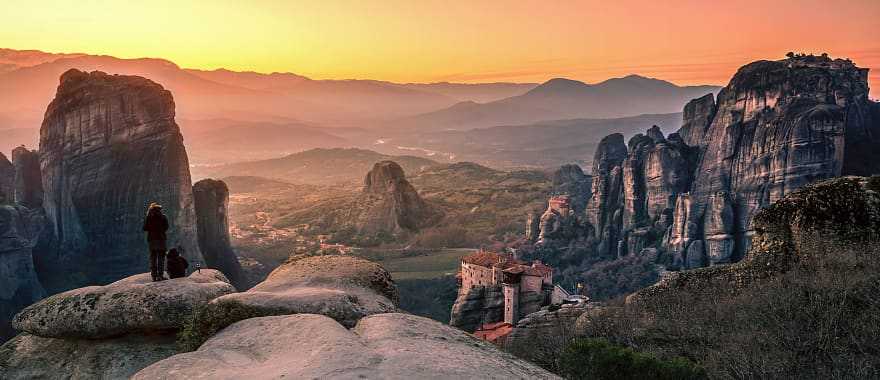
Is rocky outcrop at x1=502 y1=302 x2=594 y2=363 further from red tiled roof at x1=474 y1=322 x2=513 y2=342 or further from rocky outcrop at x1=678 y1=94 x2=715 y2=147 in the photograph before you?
rocky outcrop at x1=678 y1=94 x2=715 y2=147

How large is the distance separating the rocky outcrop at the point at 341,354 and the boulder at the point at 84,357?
3718 mm

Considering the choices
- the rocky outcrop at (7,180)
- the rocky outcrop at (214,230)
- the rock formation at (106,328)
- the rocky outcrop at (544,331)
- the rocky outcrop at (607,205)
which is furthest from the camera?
the rocky outcrop at (607,205)

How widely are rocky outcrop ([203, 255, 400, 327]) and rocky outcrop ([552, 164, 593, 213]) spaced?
112532 millimetres

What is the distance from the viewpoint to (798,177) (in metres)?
75.7

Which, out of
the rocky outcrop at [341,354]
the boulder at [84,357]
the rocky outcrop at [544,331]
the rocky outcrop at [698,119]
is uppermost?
the rocky outcrop at [698,119]

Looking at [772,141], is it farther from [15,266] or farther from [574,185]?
[15,266]

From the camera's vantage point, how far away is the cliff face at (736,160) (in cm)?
7656

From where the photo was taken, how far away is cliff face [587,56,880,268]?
251 feet

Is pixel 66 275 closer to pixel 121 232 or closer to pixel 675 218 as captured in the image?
pixel 121 232

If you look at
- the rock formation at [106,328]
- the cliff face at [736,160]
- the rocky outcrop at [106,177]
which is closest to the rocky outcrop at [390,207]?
the cliff face at [736,160]

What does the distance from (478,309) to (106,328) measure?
144ft

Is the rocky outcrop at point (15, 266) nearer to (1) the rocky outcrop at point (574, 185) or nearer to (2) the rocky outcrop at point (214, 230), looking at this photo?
(2) the rocky outcrop at point (214, 230)

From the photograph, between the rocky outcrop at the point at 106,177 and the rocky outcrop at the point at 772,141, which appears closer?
the rocky outcrop at the point at 106,177

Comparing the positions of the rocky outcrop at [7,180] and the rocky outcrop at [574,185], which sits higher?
the rocky outcrop at [7,180]
